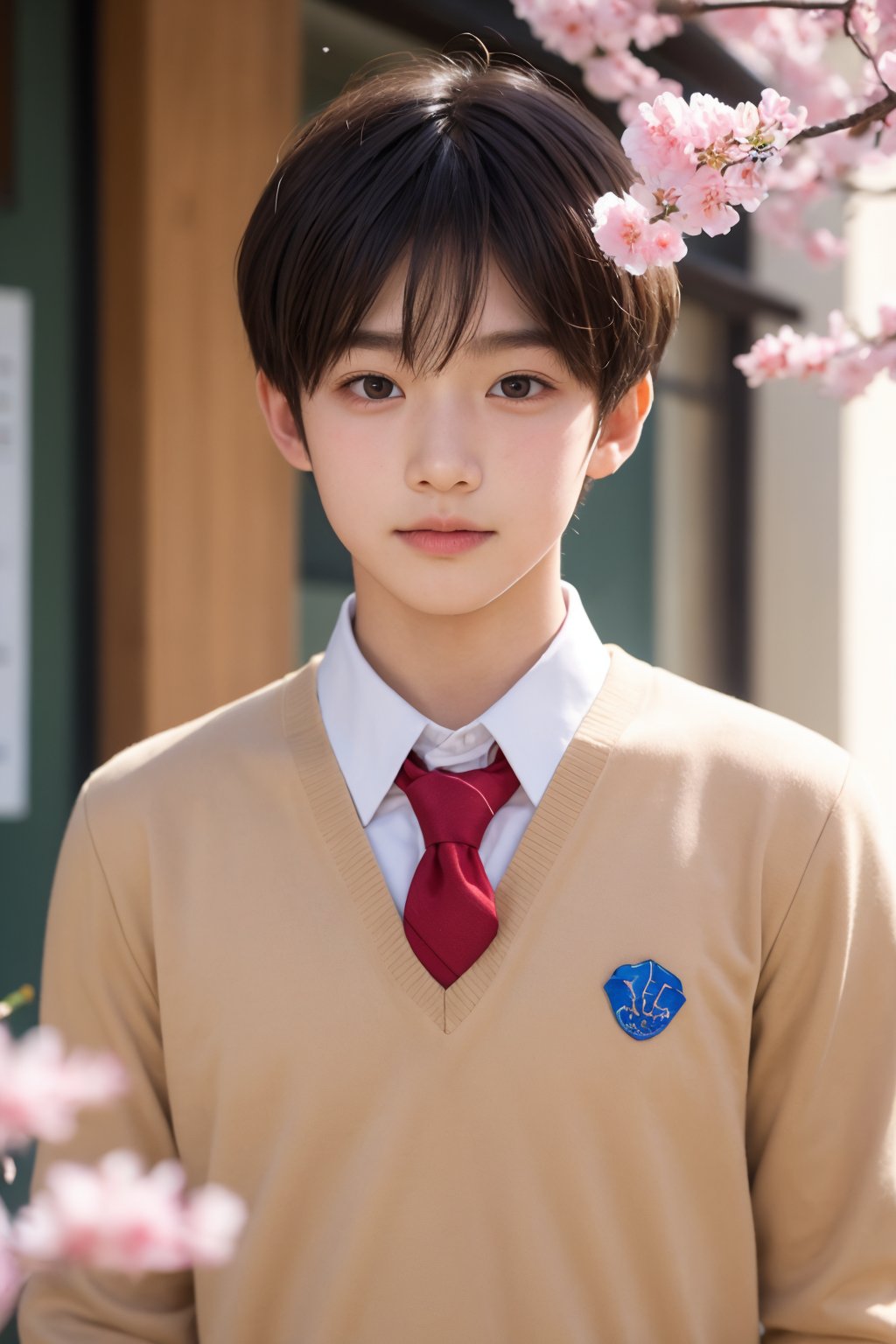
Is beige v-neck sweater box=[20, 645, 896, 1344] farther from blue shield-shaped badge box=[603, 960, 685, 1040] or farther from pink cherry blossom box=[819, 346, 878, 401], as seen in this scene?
pink cherry blossom box=[819, 346, 878, 401]

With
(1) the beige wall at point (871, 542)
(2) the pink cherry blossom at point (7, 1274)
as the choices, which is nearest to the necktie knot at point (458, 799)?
(2) the pink cherry blossom at point (7, 1274)

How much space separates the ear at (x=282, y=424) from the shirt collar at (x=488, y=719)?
0.65 ft

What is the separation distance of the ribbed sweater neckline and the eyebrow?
0.36m

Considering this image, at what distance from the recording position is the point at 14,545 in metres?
2.86

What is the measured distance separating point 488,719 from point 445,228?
47 centimetres

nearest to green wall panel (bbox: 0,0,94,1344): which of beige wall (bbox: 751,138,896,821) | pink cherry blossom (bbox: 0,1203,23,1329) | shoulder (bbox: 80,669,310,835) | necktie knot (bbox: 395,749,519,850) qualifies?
shoulder (bbox: 80,669,310,835)

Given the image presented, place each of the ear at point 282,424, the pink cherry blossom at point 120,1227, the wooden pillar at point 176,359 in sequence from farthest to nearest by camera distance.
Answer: the wooden pillar at point 176,359, the ear at point 282,424, the pink cherry blossom at point 120,1227

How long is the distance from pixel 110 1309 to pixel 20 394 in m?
1.89

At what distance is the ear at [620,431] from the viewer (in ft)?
5.02

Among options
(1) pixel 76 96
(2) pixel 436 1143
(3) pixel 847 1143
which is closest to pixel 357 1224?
(2) pixel 436 1143

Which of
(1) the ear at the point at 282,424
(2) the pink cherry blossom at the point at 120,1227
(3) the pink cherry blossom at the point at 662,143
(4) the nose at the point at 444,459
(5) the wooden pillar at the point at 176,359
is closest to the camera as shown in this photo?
(2) the pink cherry blossom at the point at 120,1227

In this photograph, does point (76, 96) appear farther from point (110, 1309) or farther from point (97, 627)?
point (110, 1309)

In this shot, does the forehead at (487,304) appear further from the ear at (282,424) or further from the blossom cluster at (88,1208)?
the blossom cluster at (88,1208)

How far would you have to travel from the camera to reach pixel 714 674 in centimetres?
586
